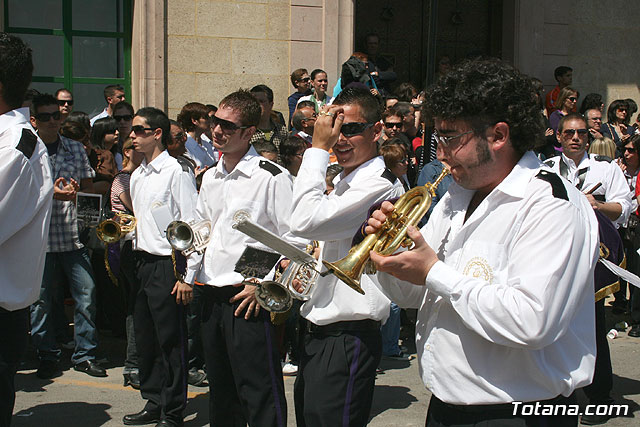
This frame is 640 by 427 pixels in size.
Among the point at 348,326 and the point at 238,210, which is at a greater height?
the point at 238,210

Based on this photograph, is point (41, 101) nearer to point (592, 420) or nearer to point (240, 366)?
point (240, 366)

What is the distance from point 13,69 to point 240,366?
1.96 m

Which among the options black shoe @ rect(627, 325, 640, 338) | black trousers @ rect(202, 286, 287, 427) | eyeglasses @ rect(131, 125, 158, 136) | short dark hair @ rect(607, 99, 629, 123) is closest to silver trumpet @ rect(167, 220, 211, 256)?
black trousers @ rect(202, 286, 287, 427)

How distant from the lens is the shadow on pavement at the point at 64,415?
214 inches

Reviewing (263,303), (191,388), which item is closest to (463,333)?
(263,303)

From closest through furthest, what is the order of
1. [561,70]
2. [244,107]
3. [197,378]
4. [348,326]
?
[348,326]
[244,107]
[197,378]
[561,70]

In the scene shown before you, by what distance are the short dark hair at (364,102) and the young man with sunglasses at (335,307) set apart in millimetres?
120

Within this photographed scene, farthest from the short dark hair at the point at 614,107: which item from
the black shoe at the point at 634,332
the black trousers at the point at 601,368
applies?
the black trousers at the point at 601,368

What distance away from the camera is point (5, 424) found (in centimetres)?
358

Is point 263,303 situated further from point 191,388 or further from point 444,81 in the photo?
point 191,388

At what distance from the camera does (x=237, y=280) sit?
13.9 ft

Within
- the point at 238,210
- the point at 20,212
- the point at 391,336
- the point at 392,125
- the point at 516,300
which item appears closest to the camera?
the point at 516,300

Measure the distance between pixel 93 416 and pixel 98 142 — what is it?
3.60 m

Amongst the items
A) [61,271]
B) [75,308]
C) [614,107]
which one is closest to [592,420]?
[75,308]
